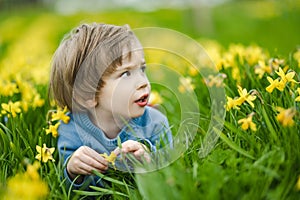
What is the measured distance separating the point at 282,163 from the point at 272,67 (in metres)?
0.94

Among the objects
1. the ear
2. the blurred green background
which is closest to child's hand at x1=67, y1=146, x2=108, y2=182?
the ear

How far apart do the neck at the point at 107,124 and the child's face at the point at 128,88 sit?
0.07 m

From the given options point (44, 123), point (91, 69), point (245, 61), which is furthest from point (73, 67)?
point (245, 61)

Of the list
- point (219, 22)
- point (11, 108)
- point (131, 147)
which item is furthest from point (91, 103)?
point (219, 22)

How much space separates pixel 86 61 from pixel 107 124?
0.29m

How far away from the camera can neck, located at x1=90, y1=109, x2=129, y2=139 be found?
207 cm

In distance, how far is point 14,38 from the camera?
9.23 meters

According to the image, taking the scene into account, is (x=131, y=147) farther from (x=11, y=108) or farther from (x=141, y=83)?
(x=11, y=108)

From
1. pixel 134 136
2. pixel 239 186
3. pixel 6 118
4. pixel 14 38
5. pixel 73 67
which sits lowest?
pixel 239 186

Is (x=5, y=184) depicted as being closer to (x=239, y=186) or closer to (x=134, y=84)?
(x=134, y=84)

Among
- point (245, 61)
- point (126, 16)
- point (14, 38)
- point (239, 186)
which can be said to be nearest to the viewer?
point (239, 186)

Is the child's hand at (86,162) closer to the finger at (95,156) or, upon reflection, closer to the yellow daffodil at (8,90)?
the finger at (95,156)

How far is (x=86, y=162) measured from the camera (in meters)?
1.86

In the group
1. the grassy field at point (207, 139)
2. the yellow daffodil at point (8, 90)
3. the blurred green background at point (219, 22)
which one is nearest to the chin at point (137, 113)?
the grassy field at point (207, 139)
